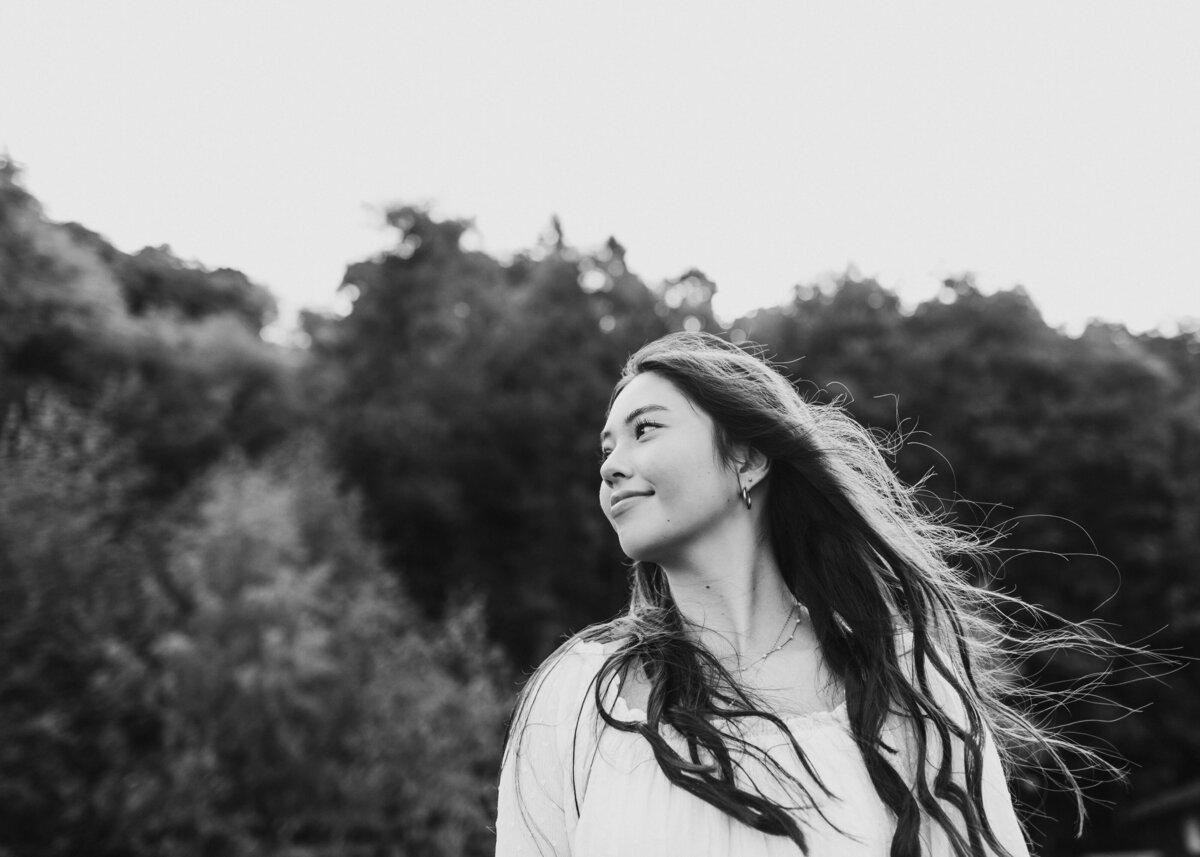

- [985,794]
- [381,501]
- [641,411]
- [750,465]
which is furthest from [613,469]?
[381,501]

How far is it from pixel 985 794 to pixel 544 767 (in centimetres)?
96

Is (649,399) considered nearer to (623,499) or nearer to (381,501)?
(623,499)

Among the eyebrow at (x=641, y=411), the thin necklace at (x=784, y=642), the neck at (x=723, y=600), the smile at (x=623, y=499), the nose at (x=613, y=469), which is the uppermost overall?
the eyebrow at (x=641, y=411)

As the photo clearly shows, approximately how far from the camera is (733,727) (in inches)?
87.8

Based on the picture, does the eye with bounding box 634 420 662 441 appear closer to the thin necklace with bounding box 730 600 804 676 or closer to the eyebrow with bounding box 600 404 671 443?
the eyebrow with bounding box 600 404 671 443

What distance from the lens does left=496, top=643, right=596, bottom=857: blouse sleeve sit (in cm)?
220

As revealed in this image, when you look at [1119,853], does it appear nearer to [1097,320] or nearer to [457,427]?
[1097,320]

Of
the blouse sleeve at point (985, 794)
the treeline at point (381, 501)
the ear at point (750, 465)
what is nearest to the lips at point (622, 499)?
the ear at point (750, 465)

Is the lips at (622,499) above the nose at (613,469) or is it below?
below

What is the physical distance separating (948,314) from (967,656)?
20319 millimetres

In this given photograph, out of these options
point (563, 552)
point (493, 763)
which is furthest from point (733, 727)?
point (563, 552)

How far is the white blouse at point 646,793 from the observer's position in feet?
6.65

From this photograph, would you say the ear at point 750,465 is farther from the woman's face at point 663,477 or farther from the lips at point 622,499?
the lips at point 622,499

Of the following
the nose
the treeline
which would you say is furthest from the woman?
the treeline
